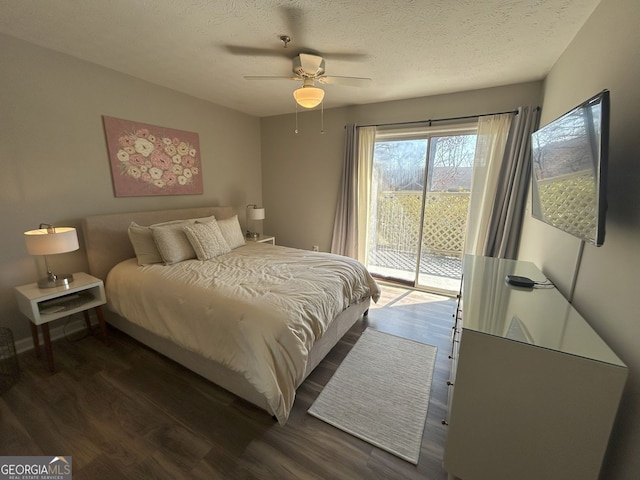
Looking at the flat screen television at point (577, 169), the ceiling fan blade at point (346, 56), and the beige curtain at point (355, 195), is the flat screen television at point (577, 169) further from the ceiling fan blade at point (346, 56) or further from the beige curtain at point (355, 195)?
the beige curtain at point (355, 195)

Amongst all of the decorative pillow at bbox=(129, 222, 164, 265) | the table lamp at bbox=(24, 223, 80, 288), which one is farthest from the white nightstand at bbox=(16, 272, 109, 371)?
the decorative pillow at bbox=(129, 222, 164, 265)

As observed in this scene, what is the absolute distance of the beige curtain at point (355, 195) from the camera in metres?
3.58

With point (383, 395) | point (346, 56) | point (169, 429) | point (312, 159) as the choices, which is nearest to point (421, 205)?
point (312, 159)

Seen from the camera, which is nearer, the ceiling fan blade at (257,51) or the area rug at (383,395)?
the area rug at (383,395)

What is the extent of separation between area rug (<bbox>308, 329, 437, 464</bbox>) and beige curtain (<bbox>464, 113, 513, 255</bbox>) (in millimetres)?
1557

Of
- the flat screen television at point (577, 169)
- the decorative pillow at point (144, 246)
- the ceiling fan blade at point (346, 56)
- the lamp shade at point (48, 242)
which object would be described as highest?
the ceiling fan blade at point (346, 56)

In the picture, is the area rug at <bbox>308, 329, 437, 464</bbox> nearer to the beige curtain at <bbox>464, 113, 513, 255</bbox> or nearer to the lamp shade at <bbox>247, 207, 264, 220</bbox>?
the beige curtain at <bbox>464, 113, 513, 255</bbox>

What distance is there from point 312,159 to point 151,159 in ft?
7.05

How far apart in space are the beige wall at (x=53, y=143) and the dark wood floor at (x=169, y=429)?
0.93m

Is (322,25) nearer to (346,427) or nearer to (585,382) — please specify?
Result: (585,382)

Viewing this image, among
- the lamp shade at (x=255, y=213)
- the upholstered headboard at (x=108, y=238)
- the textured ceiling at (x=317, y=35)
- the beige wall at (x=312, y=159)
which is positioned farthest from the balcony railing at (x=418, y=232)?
the upholstered headboard at (x=108, y=238)

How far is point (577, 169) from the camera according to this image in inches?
45.0

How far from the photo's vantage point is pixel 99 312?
225 centimetres

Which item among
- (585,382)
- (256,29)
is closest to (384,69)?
(256,29)
